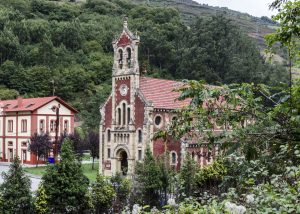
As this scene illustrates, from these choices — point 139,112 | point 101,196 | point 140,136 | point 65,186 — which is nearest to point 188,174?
point 101,196

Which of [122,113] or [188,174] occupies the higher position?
[122,113]

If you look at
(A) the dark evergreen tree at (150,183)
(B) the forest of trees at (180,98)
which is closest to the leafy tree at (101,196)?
(B) the forest of trees at (180,98)

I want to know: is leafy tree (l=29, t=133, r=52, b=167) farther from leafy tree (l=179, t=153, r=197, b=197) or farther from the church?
leafy tree (l=179, t=153, r=197, b=197)

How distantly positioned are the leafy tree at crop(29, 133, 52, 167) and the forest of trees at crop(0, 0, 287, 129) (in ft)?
44.7

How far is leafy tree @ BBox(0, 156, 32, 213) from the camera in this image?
52.3 ft

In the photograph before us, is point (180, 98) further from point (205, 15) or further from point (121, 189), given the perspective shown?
point (205, 15)

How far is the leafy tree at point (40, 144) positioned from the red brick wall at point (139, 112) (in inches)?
538

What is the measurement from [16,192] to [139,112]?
59.4ft

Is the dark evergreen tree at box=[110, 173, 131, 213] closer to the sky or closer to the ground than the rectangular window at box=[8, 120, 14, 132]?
closer to the ground

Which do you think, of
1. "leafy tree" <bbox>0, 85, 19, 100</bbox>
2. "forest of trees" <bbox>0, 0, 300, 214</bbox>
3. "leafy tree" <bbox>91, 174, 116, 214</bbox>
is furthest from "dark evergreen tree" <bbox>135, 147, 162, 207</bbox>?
"leafy tree" <bbox>0, 85, 19, 100</bbox>

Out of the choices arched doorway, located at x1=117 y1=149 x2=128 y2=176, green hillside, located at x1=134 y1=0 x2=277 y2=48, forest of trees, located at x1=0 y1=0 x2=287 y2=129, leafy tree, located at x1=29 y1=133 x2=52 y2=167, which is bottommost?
arched doorway, located at x1=117 y1=149 x2=128 y2=176

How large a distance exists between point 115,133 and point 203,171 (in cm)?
1160

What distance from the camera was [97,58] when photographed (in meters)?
83.8

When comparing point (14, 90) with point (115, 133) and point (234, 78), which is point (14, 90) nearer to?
point (234, 78)
